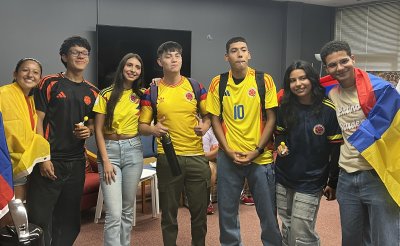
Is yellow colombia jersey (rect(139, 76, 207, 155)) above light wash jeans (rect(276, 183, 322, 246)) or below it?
above

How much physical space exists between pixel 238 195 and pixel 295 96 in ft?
2.34

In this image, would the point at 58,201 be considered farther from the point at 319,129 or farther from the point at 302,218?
the point at 319,129

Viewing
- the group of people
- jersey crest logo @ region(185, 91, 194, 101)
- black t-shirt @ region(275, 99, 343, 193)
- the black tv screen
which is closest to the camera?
the group of people

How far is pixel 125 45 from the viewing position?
5133 millimetres

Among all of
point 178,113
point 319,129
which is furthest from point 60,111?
point 319,129

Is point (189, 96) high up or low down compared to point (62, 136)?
up

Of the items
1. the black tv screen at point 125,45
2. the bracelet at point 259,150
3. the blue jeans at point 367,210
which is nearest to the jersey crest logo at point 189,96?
the bracelet at point 259,150

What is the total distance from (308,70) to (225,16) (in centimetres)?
400

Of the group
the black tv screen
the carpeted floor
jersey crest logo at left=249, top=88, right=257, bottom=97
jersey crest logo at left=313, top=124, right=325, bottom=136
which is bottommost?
the carpeted floor

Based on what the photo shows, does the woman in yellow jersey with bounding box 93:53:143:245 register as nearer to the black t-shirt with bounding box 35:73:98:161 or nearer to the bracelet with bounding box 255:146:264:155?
the black t-shirt with bounding box 35:73:98:161

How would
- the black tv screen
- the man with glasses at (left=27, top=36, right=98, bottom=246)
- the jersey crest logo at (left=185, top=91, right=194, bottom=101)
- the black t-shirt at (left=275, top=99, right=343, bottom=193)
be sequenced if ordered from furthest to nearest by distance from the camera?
the black tv screen → the jersey crest logo at (left=185, top=91, right=194, bottom=101) → the man with glasses at (left=27, top=36, right=98, bottom=246) → the black t-shirt at (left=275, top=99, right=343, bottom=193)

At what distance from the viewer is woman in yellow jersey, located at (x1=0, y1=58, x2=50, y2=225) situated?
2.21 m

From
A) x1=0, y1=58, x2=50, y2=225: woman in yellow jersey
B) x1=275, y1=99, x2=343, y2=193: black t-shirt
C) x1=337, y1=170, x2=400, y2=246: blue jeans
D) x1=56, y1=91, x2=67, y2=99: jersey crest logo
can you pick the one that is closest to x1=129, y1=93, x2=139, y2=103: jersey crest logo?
x1=56, y1=91, x2=67, y2=99: jersey crest logo

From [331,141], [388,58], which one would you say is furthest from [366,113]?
[388,58]
